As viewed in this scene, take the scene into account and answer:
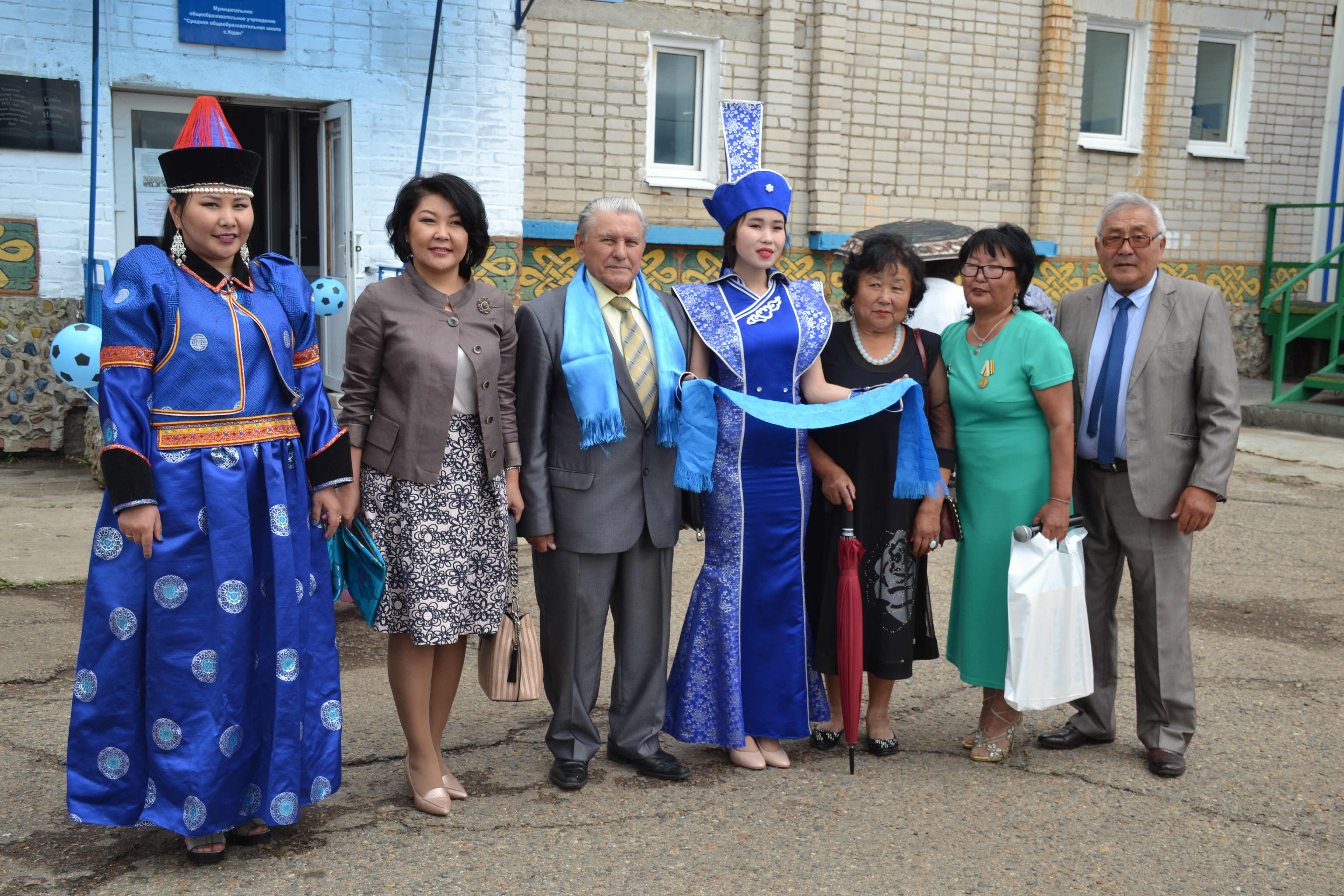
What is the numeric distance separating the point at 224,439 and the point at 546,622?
114 centimetres

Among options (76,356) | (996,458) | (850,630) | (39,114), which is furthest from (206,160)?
(39,114)

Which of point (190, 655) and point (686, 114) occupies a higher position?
point (686, 114)

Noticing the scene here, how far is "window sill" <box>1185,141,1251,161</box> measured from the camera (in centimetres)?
1163

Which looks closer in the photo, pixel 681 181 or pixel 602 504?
pixel 602 504

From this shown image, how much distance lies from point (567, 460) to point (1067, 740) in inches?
77.1

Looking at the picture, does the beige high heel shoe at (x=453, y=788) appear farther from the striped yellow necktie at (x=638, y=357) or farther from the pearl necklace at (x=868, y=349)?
the pearl necklace at (x=868, y=349)

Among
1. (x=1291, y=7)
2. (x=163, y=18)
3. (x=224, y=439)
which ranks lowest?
(x=224, y=439)

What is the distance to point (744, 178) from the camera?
3.63m

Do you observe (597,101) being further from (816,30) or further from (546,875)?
(546,875)

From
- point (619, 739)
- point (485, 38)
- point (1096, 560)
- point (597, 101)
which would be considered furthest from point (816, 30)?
point (619, 739)

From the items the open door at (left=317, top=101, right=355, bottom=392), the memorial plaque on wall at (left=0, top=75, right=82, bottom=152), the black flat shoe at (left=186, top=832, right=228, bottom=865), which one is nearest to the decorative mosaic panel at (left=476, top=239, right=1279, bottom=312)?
the open door at (left=317, top=101, right=355, bottom=392)

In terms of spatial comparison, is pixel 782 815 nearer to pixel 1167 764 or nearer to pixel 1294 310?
pixel 1167 764

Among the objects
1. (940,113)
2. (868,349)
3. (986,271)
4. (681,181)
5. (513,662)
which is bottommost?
(513,662)

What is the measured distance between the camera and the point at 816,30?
10016mm
